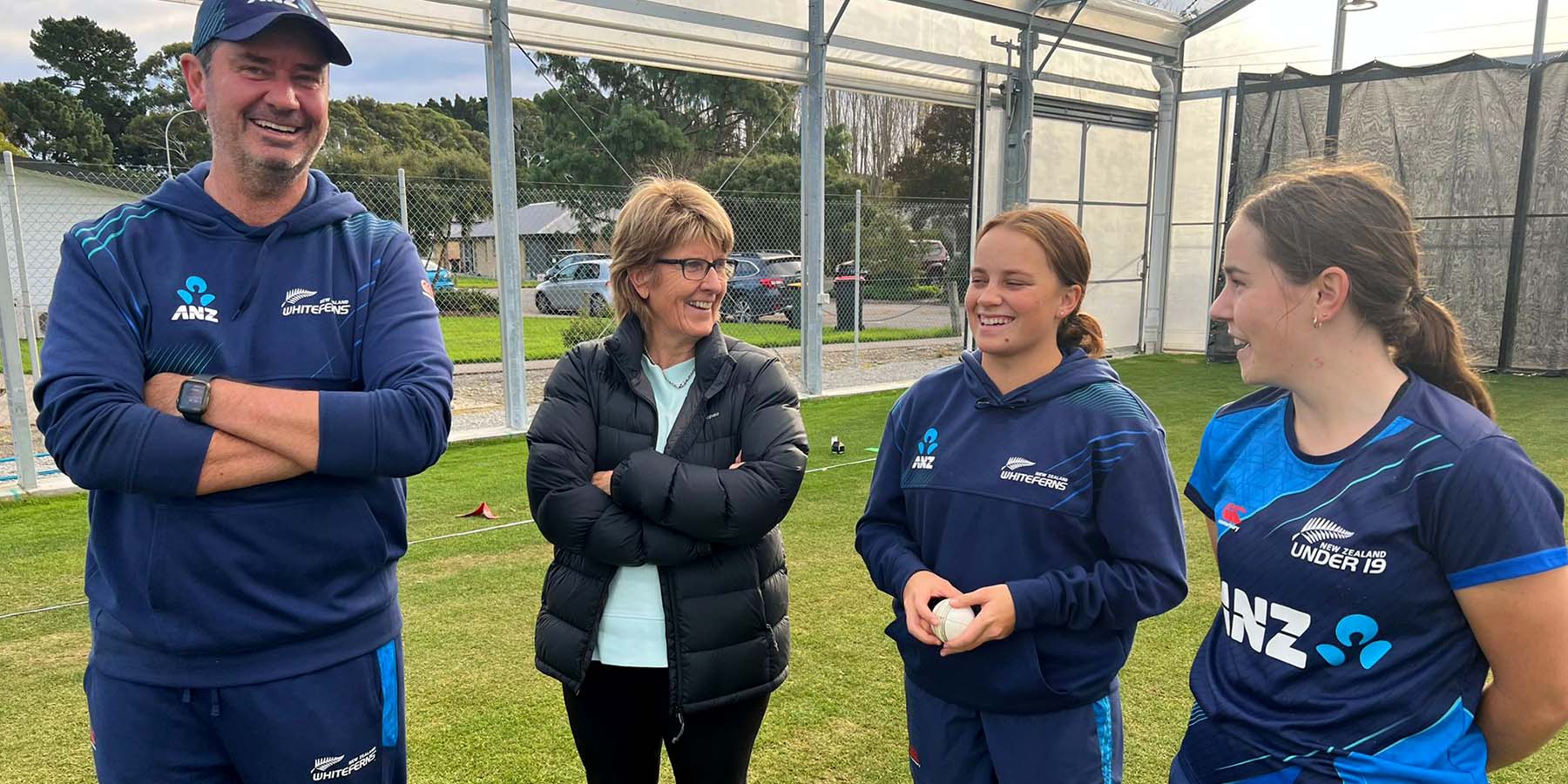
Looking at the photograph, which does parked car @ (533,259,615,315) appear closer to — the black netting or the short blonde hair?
the black netting

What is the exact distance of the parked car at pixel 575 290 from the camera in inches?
452

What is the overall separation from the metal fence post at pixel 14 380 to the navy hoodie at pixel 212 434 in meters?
5.51

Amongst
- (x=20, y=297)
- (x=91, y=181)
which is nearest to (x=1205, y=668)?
(x=20, y=297)

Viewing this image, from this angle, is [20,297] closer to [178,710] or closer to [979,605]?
[178,710]

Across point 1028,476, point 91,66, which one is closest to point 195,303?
point 1028,476

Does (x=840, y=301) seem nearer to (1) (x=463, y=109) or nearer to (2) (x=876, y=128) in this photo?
(2) (x=876, y=128)

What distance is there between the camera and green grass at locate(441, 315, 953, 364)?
431 inches

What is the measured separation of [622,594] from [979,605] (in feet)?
2.57

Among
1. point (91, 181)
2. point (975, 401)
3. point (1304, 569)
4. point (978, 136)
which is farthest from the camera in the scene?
point (978, 136)

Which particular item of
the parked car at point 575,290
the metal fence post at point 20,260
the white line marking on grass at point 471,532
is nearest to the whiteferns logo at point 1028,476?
the white line marking on grass at point 471,532

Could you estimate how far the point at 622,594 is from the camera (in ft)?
6.52

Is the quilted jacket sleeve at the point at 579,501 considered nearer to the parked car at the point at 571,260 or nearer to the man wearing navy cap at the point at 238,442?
the man wearing navy cap at the point at 238,442

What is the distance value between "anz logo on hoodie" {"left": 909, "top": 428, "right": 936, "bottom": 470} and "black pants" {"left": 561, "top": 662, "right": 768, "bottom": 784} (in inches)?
25.8

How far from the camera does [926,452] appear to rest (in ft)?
6.26
